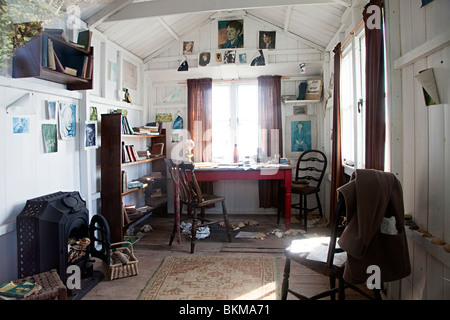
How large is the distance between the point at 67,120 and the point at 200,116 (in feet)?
7.67

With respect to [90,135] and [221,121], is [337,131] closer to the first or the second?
[221,121]

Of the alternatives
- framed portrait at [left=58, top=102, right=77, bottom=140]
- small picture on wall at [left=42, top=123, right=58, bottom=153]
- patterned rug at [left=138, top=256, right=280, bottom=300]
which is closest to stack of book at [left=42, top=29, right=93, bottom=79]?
framed portrait at [left=58, top=102, right=77, bottom=140]

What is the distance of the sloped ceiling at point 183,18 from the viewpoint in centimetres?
331

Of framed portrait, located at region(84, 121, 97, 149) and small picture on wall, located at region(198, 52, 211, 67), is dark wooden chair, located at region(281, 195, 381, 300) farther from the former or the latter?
small picture on wall, located at region(198, 52, 211, 67)

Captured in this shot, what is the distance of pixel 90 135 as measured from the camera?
343cm

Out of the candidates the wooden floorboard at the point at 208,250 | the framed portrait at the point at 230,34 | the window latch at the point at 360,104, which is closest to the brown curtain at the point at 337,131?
the window latch at the point at 360,104

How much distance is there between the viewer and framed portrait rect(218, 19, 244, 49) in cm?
494

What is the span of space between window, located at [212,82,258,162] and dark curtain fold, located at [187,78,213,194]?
134mm

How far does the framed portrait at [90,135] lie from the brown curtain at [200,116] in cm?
186

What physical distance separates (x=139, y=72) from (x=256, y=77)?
1939 mm

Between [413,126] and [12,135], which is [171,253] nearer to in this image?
[12,135]

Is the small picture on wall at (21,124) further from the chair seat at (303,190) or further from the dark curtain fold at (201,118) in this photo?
the chair seat at (303,190)
